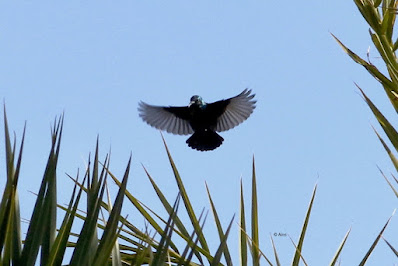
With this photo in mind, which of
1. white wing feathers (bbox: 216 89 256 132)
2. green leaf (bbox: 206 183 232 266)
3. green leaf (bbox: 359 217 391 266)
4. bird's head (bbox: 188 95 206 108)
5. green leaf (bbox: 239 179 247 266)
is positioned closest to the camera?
green leaf (bbox: 359 217 391 266)

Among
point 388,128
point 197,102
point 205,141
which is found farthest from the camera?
point 197,102

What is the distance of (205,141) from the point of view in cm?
702

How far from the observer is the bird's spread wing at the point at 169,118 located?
736 centimetres

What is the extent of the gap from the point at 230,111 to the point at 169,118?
1.94 ft

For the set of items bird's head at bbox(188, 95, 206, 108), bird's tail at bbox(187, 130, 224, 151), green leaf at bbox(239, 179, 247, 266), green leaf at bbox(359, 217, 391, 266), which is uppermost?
bird's head at bbox(188, 95, 206, 108)

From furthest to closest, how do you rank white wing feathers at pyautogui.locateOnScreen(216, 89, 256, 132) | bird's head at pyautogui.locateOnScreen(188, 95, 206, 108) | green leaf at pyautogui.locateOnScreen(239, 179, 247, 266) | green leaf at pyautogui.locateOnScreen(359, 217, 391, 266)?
bird's head at pyautogui.locateOnScreen(188, 95, 206, 108)
white wing feathers at pyautogui.locateOnScreen(216, 89, 256, 132)
green leaf at pyautogui.locateOnScreen(239, 179, 247, 266)
green leaf at pyautogui.locateOnScreen(359, 217, 391, 266)

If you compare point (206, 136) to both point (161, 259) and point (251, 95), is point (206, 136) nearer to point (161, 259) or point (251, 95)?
point (251, 95)

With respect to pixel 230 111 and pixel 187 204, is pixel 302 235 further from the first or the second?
pixel 230 111

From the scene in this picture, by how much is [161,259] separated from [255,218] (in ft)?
4.43

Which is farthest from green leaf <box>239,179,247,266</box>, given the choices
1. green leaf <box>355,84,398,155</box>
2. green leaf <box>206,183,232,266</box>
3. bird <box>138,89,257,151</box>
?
bird <box>138,89,257,151</box>

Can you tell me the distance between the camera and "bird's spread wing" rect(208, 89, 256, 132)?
23.0 ft

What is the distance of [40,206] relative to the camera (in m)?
1.65

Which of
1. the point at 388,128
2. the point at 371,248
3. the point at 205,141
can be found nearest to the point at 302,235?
the point at 371,248

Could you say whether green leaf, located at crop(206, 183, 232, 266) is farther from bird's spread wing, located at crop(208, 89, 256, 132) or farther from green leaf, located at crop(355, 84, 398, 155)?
bird's spread wing, located at crop(208, 89, 256, 132)
